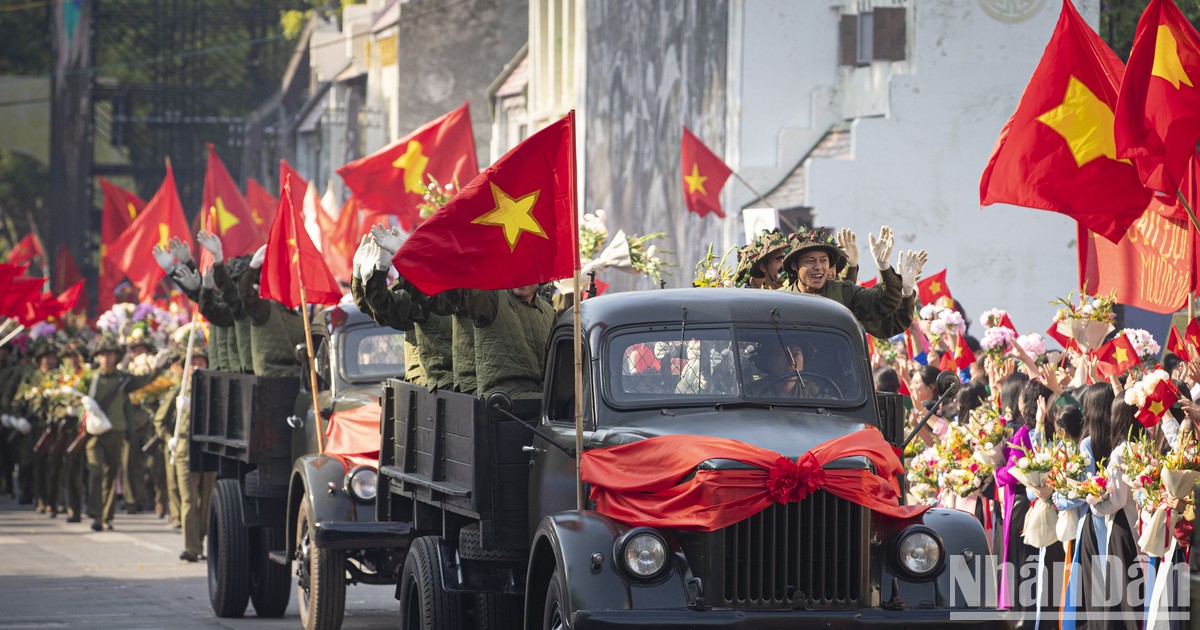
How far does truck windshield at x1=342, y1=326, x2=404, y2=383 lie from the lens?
→ 1458 cm

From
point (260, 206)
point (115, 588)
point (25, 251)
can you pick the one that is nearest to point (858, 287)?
point (115, 588)

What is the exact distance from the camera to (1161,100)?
10.6 metres

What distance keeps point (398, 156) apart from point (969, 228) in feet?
25.9

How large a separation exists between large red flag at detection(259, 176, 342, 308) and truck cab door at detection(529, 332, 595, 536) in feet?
18.1

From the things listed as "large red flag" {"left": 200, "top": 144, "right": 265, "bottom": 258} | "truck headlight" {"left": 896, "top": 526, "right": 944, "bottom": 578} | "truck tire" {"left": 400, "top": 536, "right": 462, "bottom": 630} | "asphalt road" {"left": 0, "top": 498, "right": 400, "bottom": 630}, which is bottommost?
"asphalt road" {"left": 0, "top": 498, "right": 400, "bottom": 630}

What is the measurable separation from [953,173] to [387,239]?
1769cm

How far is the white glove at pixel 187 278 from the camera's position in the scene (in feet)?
54.1

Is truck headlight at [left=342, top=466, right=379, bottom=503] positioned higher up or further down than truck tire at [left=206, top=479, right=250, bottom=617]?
higher up

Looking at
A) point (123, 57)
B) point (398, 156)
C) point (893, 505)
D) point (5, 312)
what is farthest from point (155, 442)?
point (123, 57)

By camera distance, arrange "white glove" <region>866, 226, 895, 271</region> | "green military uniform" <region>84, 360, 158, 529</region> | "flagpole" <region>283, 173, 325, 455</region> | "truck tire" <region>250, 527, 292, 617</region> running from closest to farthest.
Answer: "white glove" <region>866, 226, 895, 271</region>, "flagpole" <region>283, 173, 325, 455</region>, "truck tire" <region>250, 527, 292, 617</region>, "green military uniform" <region>84, 360, 158, 529</region>

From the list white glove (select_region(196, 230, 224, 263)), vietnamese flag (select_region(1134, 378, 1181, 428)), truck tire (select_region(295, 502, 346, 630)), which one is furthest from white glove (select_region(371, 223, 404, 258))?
white glove (select_region(196, 230, 224, 263))

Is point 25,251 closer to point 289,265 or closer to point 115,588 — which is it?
point 115,588

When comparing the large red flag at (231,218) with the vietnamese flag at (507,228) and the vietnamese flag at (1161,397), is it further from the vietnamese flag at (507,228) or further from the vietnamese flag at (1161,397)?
the vietnamese flag at (1161,397)

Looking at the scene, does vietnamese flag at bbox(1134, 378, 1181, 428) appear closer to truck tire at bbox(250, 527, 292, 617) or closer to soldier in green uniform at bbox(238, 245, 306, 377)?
truck tire at bbox(250, 527, 292, 617)
